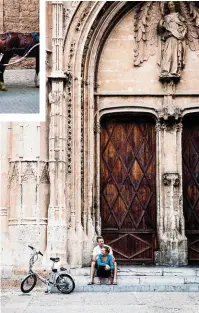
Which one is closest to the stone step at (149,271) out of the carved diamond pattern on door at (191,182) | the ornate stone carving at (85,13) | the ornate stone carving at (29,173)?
the carved diamond pattern on door at (191,182)

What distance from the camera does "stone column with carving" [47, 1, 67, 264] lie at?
48.8ft

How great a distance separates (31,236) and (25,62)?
3800 mm

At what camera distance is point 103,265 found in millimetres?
14133

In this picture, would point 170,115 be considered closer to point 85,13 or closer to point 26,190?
point 85,13

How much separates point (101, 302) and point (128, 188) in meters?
4.90

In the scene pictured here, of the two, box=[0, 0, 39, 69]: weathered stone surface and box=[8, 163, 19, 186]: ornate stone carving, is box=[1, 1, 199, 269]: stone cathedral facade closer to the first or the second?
box=[8, 163, 19, 186]: ornate stone carving

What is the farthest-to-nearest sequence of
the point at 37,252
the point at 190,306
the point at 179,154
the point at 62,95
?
1. the point at 179,154
2. the point at 62,95
3. the point at 37,252
4. the point at 190,306

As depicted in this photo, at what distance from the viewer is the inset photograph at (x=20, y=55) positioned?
46.4ft

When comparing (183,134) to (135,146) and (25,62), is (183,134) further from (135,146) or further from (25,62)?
(25,62)

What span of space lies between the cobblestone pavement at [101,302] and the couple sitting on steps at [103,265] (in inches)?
26.4

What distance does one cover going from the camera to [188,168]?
16953 millimetres

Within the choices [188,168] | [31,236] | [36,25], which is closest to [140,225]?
[188,168]

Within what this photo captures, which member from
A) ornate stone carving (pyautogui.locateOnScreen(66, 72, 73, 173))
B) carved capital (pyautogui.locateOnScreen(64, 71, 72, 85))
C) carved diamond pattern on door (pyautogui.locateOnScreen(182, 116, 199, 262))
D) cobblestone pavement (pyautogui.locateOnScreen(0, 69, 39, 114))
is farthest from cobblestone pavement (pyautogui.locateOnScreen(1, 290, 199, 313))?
carved capital (pyautogui.locateOnScreen(64, 71, 72, 85))

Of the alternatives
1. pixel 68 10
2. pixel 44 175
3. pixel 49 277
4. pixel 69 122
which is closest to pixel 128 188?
pixel 69 122
